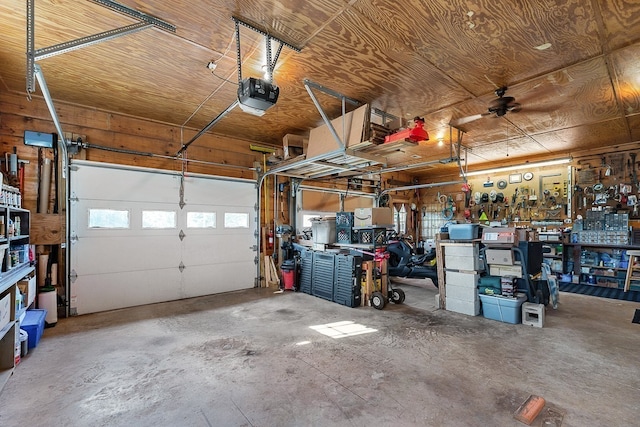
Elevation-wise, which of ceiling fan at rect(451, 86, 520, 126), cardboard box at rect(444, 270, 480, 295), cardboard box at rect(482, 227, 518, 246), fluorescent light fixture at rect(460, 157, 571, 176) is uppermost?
ceiling fan at rect(451, 86, 520, 126)

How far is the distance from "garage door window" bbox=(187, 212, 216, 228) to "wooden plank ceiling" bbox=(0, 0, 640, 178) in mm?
1657

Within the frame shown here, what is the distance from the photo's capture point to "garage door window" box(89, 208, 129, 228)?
442 cm

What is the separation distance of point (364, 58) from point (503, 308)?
3.61 metres

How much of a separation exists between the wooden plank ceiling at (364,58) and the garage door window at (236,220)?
6.15ft

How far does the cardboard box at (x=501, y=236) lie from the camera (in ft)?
13.0

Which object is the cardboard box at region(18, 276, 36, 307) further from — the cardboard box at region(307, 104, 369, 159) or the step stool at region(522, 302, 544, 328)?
the step stool at region(522, 302, 544, 328)

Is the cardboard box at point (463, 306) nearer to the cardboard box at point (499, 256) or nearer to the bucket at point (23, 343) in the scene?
the cardboard box at point (499, 256)

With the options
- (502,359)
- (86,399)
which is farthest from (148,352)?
(502,359)

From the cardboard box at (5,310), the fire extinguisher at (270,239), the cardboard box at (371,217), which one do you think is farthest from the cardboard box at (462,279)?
the cardboard box at (5,310)

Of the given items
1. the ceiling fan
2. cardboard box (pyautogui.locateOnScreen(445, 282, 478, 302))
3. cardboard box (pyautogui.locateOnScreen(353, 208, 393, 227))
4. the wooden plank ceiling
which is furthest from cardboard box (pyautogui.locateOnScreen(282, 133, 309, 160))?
cardboard box (pyautogui.locateOnScreen(445, 282, 478, 302))

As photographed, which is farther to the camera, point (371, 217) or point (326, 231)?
point (326, 231)

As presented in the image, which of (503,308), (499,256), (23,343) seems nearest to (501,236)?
(499,256)

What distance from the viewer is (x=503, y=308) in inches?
155

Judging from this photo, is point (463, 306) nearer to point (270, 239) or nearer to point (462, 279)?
point (462, 279)
